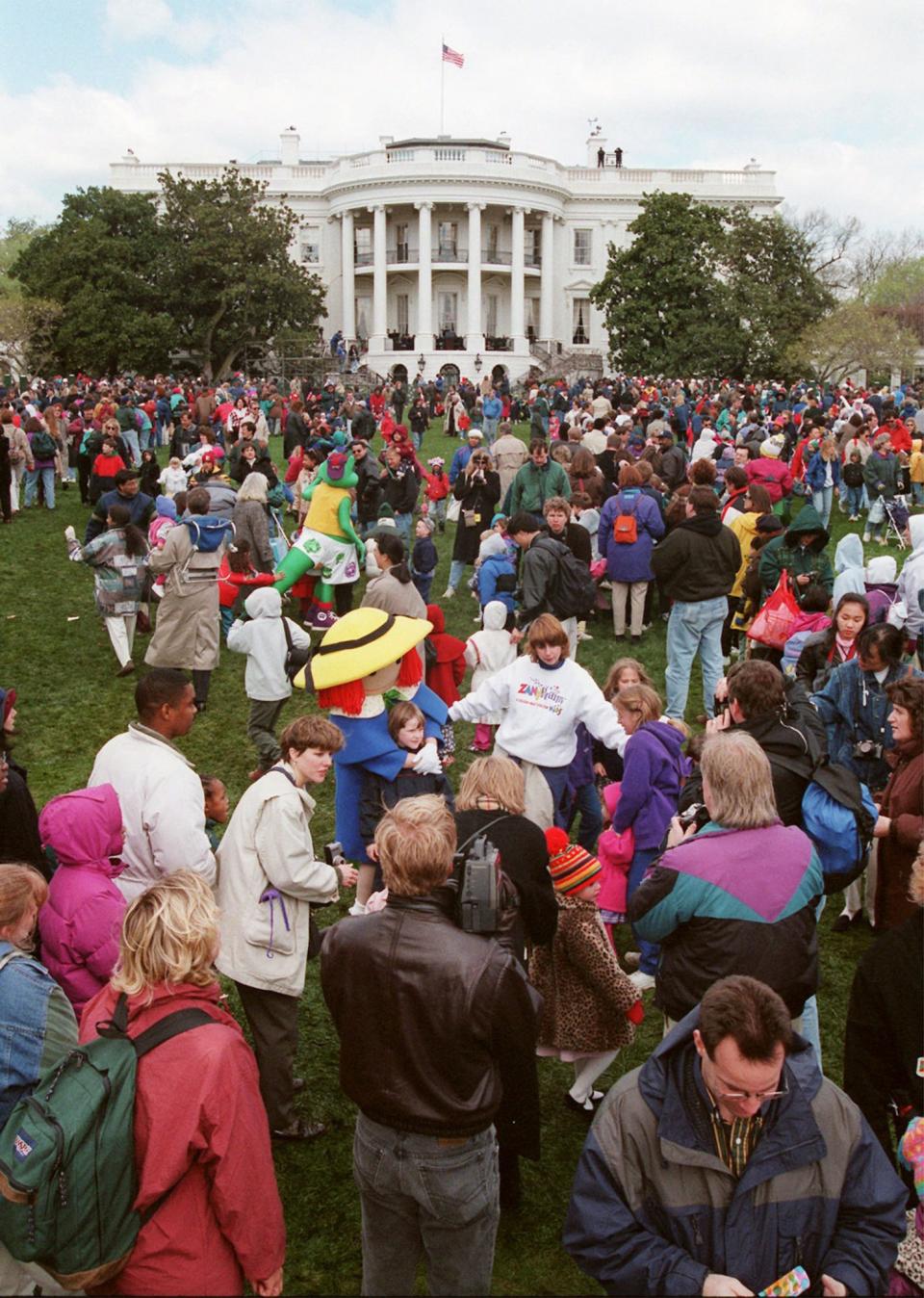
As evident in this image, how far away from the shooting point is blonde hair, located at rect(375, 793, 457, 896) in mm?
3004

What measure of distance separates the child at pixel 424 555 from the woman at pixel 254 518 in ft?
4.99

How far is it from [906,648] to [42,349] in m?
45.1

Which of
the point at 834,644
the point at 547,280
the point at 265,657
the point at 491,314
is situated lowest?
the point at 265,657

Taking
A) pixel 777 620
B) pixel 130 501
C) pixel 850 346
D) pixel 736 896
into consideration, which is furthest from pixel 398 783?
pixel 850 346

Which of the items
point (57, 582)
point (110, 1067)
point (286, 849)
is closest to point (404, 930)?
point (110, 1067)

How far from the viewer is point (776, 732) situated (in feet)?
14.8

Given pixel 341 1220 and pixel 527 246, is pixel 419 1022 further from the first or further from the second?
pixel 527 246

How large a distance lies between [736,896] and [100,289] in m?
46.0

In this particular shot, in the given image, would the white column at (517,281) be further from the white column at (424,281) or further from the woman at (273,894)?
the woman at (273,894)

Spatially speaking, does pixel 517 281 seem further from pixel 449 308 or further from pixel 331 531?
pixel 331 531

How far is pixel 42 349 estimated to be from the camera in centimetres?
4484

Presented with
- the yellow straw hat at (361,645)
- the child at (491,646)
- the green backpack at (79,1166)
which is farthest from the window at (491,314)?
the green backpack at (79,1166)

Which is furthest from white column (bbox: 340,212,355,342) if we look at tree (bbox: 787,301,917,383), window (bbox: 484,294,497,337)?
tree (bbox: 787,301,917,383)

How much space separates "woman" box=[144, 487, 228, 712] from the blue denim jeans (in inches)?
261
